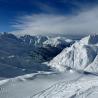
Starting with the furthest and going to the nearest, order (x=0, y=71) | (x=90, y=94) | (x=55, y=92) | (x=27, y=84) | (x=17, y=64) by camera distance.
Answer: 1. (x=17, y=64)
2. (x=0, y=71)
3. (x=27, y=84)
4. (x=55, y=92)
5. (x=90, y=94)

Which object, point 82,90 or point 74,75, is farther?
point 74,75

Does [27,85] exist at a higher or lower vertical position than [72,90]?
higher

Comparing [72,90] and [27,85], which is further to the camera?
[27,85]

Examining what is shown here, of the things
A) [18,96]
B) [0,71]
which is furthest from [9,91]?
[0,71]

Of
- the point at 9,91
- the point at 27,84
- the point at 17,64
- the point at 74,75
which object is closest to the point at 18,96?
the point at 9,91

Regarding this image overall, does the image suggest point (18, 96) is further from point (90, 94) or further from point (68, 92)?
point (90, 94)

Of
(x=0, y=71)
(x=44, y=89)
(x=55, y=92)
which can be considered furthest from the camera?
(x=0, y=71)

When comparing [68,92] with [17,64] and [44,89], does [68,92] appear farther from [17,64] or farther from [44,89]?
[17,64]

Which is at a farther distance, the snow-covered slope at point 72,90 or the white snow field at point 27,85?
the white snow field at point 27,85

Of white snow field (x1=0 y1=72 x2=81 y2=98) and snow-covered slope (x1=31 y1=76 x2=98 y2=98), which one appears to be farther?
white snow field (x1=0 y1=72 x2=81 y2=98)
